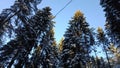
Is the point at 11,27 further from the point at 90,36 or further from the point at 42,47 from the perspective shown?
the point at 90,36

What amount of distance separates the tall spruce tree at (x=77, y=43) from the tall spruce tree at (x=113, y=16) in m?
7.75

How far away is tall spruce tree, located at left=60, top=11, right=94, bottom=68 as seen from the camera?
36438 millimetres

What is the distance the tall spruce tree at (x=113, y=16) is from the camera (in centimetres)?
2862

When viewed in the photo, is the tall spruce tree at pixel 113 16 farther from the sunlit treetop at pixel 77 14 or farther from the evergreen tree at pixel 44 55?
the sunlit treetop at pixel 77 14

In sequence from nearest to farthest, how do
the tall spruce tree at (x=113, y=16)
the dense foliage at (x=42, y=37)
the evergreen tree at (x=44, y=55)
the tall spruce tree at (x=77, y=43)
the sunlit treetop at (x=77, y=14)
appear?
the dense foliage at (x=42, y=37) < the tall spruce tree at (x=113, y=16) < the evergreen tree at (x=44, y=55) < the tall spruce tree at (x=77, y=43) < the sunlit treetop at (x=77, y=14)

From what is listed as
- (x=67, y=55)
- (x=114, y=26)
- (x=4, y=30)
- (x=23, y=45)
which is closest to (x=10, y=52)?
(x=23, y=45)

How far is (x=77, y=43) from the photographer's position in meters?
38.2

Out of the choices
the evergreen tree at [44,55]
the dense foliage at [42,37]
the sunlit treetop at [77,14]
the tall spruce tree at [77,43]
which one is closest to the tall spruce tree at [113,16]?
the dense foliage at [42,37]

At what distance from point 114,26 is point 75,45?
10766 millimetres

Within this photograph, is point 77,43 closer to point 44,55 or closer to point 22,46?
point 44,55

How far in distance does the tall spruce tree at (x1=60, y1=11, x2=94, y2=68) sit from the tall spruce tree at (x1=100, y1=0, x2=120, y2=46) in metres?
7.75

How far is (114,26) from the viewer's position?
1143 inches

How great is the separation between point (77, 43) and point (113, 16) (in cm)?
1055

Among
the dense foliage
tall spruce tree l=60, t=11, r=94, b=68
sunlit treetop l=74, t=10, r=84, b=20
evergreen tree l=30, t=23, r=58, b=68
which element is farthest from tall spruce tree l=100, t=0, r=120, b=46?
sunlit treetop l=74, t=10, r=84, b=20
